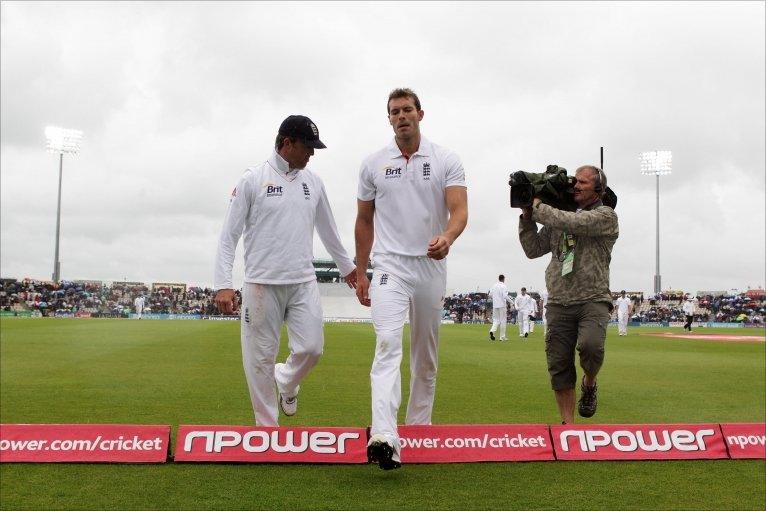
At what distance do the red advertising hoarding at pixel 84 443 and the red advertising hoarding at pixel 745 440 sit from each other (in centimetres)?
456

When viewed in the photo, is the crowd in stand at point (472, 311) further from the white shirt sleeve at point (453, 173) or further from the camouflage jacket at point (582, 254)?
the white shirt sleeve at point (453, 173)

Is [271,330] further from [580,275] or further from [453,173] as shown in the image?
[580,275]

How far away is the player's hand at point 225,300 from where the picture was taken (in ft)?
19.4

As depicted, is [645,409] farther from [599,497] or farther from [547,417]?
[599,497]

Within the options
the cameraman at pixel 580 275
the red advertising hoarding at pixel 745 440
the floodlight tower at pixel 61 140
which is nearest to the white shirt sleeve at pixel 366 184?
the cameraman at pixel 580 275

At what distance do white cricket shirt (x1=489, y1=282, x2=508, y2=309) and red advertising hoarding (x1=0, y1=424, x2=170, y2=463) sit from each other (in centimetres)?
2114

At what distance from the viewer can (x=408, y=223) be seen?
5539 mm

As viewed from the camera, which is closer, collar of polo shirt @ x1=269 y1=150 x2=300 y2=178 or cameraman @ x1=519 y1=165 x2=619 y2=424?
cameraman @ x1=519 y1=165 x2=619 y2=424

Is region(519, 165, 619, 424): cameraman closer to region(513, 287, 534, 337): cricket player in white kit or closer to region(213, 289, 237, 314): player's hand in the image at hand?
region(213, 289, 237, 314): player's hand

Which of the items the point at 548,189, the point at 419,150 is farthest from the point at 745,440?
the point at 419,150

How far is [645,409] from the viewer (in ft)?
30.1

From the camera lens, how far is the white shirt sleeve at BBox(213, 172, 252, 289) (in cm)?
595

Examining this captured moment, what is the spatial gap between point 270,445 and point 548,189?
296 cm

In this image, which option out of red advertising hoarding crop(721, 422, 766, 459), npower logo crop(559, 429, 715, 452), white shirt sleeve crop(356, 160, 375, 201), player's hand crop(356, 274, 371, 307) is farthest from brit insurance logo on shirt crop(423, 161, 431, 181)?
red advertising hoarding crop(721, 422, 766, 459)
